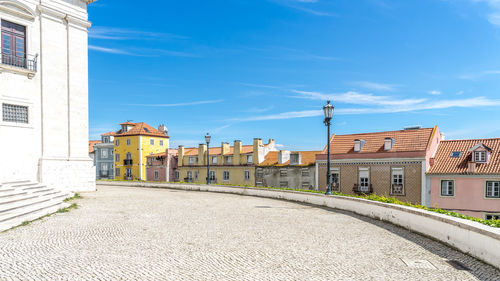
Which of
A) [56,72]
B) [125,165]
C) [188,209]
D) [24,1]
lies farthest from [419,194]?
[125,165]

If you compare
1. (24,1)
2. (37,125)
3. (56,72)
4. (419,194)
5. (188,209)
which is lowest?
(419,194)

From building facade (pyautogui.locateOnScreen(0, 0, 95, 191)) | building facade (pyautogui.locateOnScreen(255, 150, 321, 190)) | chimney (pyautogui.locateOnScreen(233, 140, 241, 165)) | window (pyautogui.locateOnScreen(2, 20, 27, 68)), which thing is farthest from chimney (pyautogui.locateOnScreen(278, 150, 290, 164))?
window (pyautogui.locateOnScreen(2, 20, 27, 68))

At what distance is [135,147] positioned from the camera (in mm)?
56938

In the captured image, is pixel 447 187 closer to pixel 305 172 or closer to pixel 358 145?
pixel 358 145

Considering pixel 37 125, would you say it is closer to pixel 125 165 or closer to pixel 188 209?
pixel 188 209

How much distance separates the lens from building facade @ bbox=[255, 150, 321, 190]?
4087cm

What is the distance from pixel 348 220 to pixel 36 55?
1907 centimetres

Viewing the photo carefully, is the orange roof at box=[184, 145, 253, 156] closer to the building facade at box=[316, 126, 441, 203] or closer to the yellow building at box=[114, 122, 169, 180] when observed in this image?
the yellow building at box=[114, 122, 169, 180]

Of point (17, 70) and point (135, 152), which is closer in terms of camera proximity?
point (17, 70)

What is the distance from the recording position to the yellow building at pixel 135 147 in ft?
186

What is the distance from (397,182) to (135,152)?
42924 millimetres

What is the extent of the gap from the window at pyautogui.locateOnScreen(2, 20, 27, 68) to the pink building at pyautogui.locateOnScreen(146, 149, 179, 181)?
37647 mm

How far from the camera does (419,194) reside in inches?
1208

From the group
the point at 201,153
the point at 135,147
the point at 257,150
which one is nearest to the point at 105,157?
the point at 135,147
